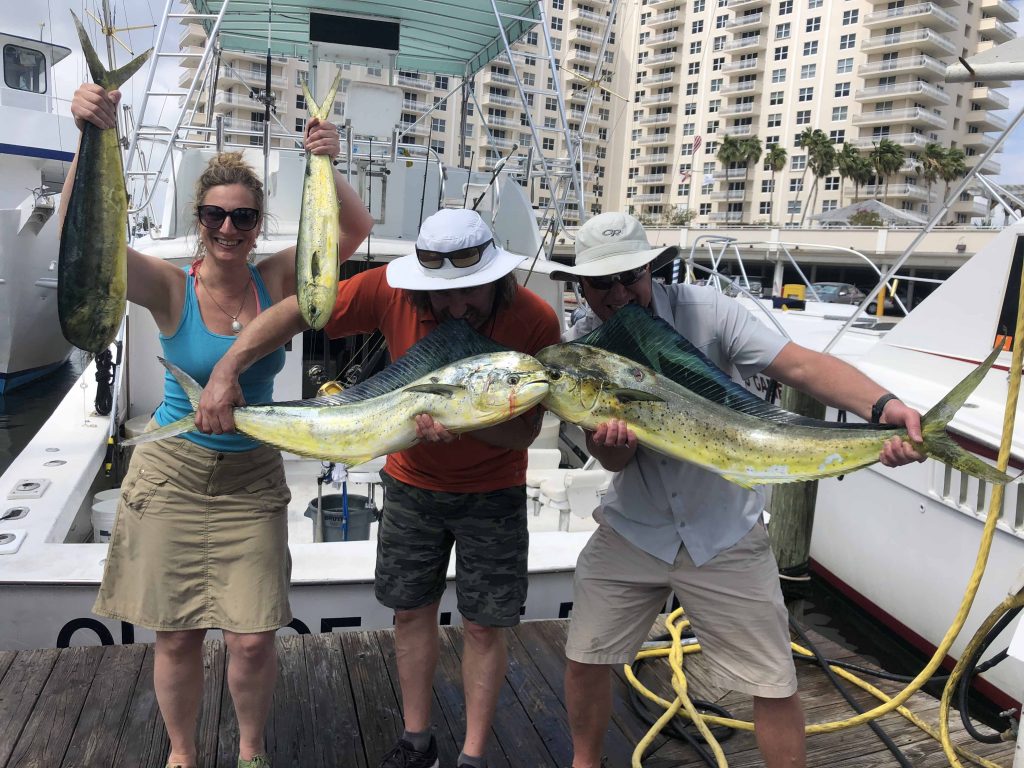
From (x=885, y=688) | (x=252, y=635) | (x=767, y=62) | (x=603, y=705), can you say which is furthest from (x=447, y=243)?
(x=767, y=62)

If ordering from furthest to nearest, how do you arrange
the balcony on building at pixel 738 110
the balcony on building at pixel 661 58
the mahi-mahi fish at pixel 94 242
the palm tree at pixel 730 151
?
the balcony on building at pixel 661 58, the balcony on building at pixel 738 110, the palm tree at pixel 730 151, the mahi-mahi fish at pixel 94 242

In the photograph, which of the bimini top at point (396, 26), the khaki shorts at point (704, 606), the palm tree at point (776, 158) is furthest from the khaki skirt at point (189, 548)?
the palm tree at point (776, 158)

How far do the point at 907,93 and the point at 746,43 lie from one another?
1645 cm

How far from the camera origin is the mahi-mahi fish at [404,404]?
1.90 m

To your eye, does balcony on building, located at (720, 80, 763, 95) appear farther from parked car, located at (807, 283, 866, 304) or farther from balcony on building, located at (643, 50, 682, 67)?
parked car, located at (807, 283, 866, 304)

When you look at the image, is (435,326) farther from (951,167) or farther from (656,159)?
(656,159)

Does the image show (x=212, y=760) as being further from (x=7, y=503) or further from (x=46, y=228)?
(x=46, y=228)

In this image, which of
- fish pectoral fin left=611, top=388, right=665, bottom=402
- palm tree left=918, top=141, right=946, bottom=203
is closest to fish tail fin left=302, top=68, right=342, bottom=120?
fish pectoral fin left=611, top=388, right=665, bottom=402

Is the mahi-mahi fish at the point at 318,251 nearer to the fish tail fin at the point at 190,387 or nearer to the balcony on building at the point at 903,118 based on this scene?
the fish tail fin at the point at 190,387

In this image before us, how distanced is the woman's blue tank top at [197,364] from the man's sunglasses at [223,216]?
219mm

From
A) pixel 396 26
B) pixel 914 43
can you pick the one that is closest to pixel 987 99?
pixel 914 43

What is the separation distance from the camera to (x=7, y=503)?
4.07 metres

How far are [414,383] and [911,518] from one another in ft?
14.5

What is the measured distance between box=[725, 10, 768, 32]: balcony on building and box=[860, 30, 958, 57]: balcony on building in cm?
1004
